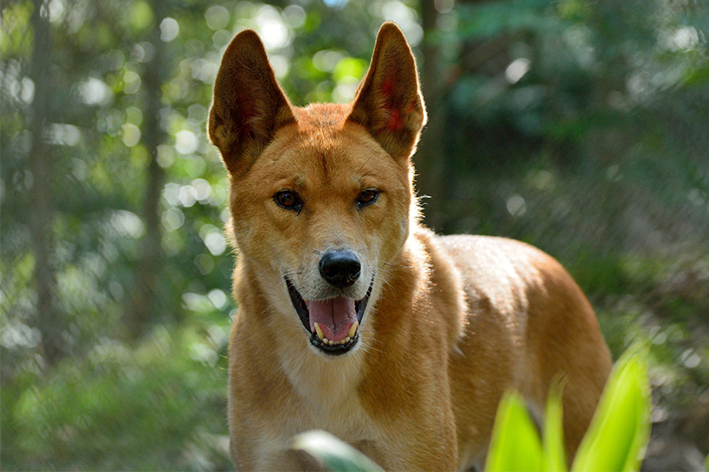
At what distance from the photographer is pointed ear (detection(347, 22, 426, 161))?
Answer: 3.09 metres

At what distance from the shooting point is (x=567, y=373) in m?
3.74

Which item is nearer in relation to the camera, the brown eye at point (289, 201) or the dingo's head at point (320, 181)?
the dingo's head at point (320, 181)

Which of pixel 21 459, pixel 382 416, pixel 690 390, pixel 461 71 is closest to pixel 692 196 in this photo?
pixel 690 390

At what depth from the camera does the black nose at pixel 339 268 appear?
2.65 meters

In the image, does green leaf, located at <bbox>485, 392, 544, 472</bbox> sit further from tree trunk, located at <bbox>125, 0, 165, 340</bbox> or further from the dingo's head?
tree trunk, located at <bbox>125, 0, 165, 340</bbox>

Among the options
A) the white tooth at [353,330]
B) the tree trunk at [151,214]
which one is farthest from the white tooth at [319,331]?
the tree trunk at [151,214]

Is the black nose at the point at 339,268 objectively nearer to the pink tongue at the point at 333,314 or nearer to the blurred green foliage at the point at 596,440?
the pink tongue at the point at 333,314

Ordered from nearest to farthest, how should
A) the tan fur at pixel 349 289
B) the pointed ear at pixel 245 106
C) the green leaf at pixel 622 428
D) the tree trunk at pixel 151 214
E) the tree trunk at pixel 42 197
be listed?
the green leaf at pixel 622 428
the tan fur at pixel 349 289
the pointed ear at pixel 245 106
the tree trunk at pixel 42 197
the tree trunk at pixel 151 214

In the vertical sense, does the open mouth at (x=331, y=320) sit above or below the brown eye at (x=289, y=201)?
below

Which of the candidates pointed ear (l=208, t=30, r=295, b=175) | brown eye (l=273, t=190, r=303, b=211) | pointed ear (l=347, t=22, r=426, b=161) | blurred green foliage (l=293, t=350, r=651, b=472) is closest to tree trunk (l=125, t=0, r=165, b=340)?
pointed ear (l=208, t=30, r=295, b=175)

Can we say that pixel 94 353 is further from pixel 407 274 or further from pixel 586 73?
pixel 586 73

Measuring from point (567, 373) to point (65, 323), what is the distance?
2826 mm

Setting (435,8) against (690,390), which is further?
(435,8)

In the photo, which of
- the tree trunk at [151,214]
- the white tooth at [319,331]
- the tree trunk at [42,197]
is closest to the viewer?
the white tooth at [319,331]
